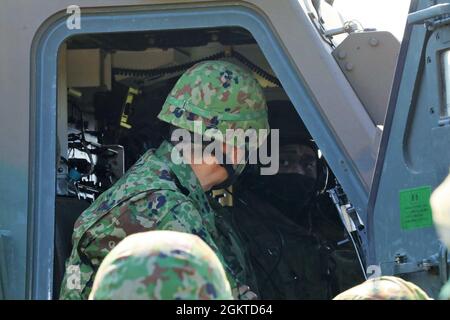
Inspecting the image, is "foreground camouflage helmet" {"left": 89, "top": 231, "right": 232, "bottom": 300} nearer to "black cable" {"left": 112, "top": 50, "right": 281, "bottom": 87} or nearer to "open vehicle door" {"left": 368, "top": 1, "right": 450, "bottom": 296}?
"open vehicle door" {"left": 368, "top": 1, "right": 450, "bottom": 296}

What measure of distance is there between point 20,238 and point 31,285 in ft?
0.50

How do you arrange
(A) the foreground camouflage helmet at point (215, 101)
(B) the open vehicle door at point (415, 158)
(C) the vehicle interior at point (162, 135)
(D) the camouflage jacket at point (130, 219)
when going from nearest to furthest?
(B) the open vehicle door at point (415, 158) < (D) the camouflage jacket at point (130, 219) < (A) the foreground camouflage helmet at point (215, 101) < (C) the vehicle interior at point (162, 135)

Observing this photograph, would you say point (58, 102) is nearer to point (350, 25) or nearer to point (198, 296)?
point (350, 25)

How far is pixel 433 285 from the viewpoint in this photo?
9.37 feet

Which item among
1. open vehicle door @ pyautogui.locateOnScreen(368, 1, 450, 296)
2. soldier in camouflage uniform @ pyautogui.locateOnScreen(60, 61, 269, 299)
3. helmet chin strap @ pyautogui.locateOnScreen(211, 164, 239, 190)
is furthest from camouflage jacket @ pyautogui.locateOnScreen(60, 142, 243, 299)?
open vehicle door @ pyautogui.locateOnScreen(368, 1, 450, 296)

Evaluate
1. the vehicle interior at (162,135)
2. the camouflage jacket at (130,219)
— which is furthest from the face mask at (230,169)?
the vehicle interior at (162,135)

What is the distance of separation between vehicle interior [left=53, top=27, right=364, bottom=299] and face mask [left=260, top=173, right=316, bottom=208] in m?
0.02

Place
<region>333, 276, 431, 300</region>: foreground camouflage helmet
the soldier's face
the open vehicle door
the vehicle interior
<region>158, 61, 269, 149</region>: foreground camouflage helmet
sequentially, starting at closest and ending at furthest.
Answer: <region>333, 276, 431, 300</region>: foreground camouflage helmet, the open vehicle door, <region>158, 61, 269, 149</region>: foreground camouflage helmet, the vehicle interior, the soldier's face

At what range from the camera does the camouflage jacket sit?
325 cm

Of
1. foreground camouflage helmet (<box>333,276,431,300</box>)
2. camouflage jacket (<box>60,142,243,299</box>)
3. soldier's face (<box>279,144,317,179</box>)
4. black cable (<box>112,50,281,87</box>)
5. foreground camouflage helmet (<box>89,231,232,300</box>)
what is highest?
black cable (<box>112,50,281,87</box>)

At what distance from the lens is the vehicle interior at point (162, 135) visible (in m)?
3.68

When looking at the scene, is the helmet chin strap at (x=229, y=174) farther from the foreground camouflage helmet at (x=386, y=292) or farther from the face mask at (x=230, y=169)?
the foreground camouflage helmet at (x=386, y=292)
